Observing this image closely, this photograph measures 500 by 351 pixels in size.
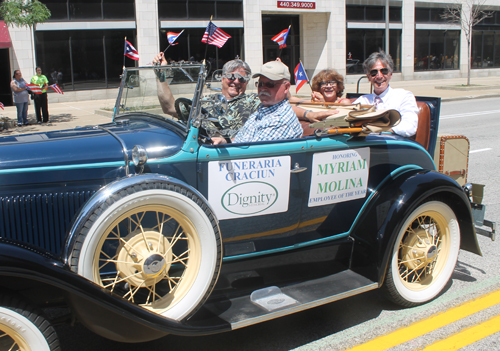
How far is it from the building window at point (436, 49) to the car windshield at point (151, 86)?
29.8 metres

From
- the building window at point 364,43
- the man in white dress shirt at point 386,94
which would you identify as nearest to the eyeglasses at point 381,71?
the man in white dress shirt at point 386,94

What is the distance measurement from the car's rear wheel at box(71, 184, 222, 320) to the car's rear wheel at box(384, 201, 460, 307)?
133cm

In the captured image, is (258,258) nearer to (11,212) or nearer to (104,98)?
(11,212)

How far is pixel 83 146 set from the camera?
2.62m

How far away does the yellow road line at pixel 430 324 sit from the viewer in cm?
284

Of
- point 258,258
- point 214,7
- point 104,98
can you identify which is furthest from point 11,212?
point 214,7

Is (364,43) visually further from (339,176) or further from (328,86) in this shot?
(339,176)

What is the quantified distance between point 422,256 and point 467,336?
591 mm

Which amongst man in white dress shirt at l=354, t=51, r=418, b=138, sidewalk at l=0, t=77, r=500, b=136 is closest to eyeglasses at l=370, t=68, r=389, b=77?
man in white dress shirt at l=354, t=51, r=418, b=138

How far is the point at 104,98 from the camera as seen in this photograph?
21.5 m

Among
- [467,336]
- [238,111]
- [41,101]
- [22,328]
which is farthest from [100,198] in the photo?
[41,101]

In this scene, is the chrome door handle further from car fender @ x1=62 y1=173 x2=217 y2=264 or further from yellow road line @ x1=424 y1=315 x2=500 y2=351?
yellow road line @ x1=424 y1=315 x2=500 y2=351

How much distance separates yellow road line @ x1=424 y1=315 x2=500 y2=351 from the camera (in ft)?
9.19

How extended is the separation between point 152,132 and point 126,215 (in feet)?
2.20
